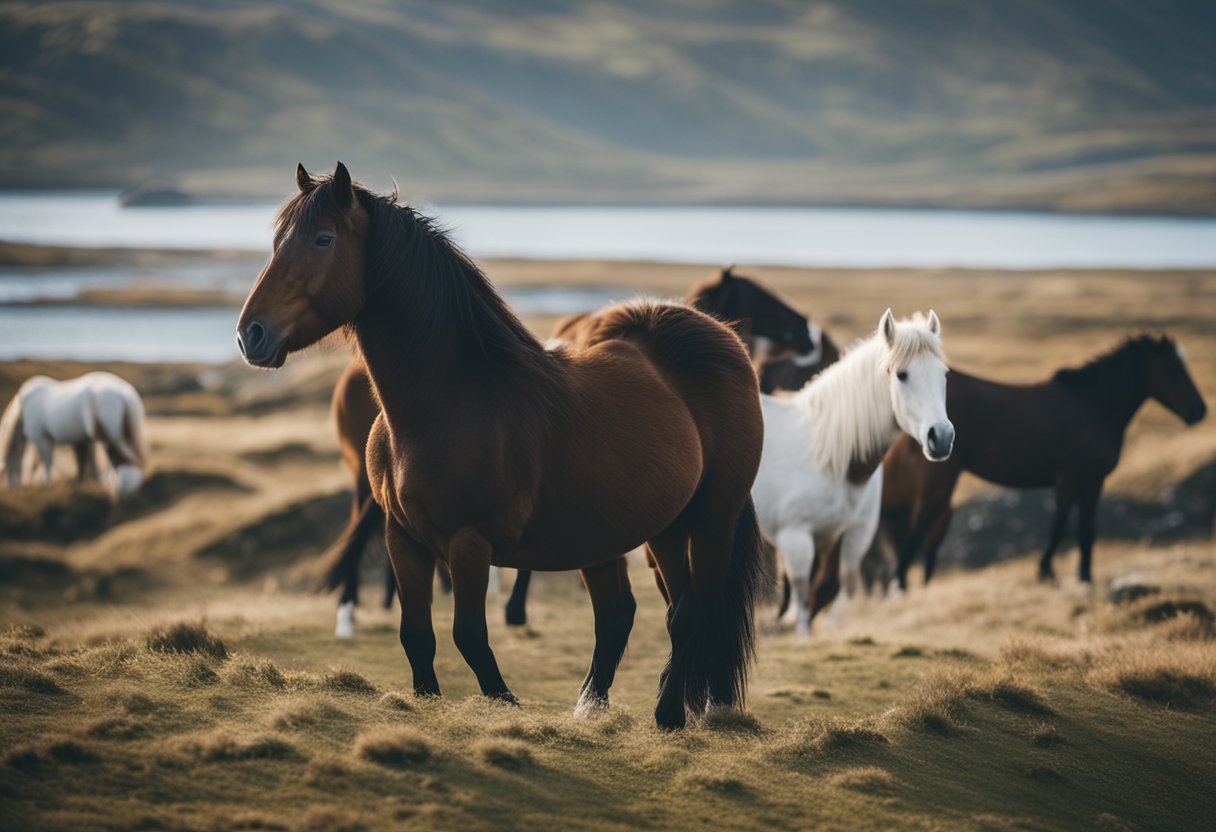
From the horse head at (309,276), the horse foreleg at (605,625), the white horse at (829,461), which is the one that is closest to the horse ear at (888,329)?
the white horse at (829,461)

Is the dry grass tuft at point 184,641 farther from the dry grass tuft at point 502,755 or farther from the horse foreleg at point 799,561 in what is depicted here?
the horse foreleg at point 799,561

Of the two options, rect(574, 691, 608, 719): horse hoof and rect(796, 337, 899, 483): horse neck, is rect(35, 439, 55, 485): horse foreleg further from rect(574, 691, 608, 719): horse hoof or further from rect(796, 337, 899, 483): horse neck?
rect(574, 691, 608, 719): horse hoof

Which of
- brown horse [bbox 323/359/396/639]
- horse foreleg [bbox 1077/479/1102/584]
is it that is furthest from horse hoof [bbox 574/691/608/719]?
horse foreleg [bbox 1077/479/1102/584]

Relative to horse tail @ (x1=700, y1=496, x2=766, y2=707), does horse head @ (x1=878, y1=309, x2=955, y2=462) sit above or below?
above

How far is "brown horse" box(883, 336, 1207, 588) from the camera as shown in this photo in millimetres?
14492

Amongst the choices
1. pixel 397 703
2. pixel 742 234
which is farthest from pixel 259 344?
pixel 742 234

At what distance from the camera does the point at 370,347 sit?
Result: 19.8ft

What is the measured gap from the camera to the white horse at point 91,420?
69.7ft

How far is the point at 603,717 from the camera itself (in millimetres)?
6590

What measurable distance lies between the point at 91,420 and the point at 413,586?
1738 cm

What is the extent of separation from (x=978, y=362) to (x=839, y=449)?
81.0ft

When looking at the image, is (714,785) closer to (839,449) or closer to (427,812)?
(427,812)

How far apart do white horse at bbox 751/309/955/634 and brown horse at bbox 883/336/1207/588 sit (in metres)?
2.93

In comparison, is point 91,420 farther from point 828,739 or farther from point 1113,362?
point 828,739
